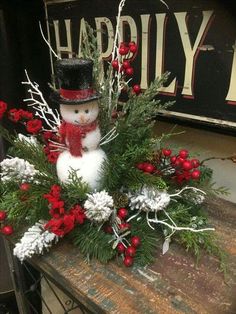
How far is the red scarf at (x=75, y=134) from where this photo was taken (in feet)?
1.63

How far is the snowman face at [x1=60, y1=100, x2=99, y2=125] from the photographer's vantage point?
48 cm

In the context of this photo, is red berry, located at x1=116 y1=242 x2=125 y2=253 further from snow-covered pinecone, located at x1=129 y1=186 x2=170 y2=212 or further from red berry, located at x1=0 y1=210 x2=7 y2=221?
red berry, located at x1=0 y1=210 x2=7 y2=221

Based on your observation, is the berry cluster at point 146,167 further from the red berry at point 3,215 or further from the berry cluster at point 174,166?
the red berry at point 3,215

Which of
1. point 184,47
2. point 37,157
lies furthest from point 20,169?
point 184,47

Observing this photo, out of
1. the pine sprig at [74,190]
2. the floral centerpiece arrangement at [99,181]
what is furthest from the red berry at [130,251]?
the pine sprig at [74,190]

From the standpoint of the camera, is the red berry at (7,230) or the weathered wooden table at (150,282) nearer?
the weathered wooden table at (150,282)

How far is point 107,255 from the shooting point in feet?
1.60

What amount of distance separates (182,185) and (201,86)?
199 millimetres

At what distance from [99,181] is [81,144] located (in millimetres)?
69

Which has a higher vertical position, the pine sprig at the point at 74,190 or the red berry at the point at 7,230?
the pine sprig at the point at 74,190

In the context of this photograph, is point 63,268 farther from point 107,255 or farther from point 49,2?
point 49,2

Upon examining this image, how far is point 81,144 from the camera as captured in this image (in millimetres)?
505

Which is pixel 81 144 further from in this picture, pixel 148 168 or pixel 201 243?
pixel 201 243

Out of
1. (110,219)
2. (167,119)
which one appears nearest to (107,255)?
(110,219)
